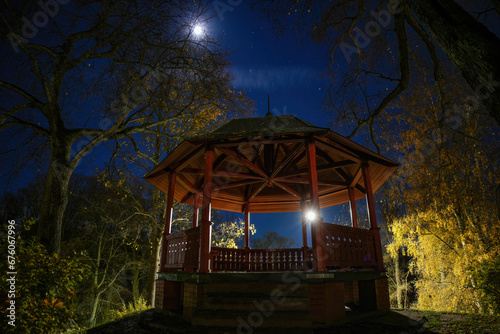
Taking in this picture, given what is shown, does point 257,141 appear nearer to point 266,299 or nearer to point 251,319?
point 266,299

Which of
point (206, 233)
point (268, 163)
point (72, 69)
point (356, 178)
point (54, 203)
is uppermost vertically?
point (72, 69)

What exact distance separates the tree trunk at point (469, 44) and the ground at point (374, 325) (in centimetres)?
458

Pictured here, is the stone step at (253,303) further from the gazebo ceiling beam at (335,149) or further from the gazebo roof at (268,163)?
the gazebo ceiling beam at (335,149)

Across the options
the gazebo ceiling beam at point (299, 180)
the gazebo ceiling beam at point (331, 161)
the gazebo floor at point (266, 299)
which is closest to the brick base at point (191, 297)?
the gazebo floor at point (266, 299)

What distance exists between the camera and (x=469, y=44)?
10.2ft

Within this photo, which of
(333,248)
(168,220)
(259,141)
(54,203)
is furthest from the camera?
(168,220)

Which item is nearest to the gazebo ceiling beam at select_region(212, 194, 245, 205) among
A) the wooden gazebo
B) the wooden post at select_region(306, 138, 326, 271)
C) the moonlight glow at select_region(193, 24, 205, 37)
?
the wooden gazebo

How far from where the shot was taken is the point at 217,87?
982 cm

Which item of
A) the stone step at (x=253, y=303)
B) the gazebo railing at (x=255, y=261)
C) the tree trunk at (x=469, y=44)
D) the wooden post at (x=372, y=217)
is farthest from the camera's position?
the gazebo railing at (x=255, y=261)

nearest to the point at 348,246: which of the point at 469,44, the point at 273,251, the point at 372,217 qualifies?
the point at 372,217

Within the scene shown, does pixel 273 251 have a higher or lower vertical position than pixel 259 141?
lower

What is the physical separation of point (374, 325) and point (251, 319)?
2888 millimetres

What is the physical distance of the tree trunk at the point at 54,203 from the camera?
736 cm

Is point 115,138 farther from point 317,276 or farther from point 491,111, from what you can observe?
point 491,111
